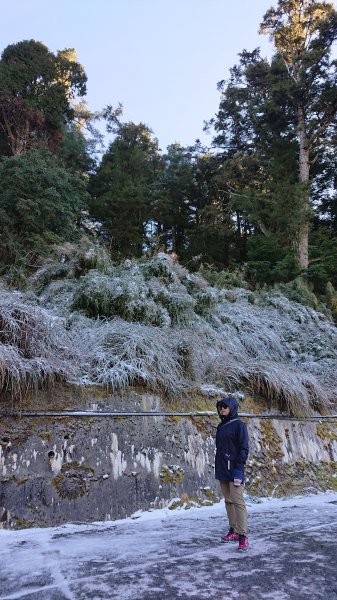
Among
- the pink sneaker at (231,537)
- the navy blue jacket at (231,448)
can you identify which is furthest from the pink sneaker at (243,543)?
the navy blue jacket at (231,448)

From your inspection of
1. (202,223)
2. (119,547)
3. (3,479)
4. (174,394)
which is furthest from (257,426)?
(202,223)

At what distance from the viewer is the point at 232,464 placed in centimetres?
336

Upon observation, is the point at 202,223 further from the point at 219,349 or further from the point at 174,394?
the point at 174,394

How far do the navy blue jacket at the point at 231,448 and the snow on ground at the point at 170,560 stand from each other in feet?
1.61

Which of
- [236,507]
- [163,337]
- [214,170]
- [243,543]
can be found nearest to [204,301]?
[163,337]

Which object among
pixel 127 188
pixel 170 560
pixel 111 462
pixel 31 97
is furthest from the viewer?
pixel 127 188

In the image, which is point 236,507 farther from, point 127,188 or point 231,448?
point 127,188

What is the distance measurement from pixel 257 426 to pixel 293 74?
50.2ft

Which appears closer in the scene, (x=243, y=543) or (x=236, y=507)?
(x=243, y=543)

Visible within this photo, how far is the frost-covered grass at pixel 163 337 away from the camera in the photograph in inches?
177

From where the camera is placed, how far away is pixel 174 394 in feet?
16.0

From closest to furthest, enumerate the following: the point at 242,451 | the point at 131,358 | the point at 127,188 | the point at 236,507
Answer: the point at 236,507 → the point at 242,451 → the point at 131,358 → the point at 127,188

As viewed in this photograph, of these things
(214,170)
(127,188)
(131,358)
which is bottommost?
(131,358)

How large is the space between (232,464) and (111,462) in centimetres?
126
